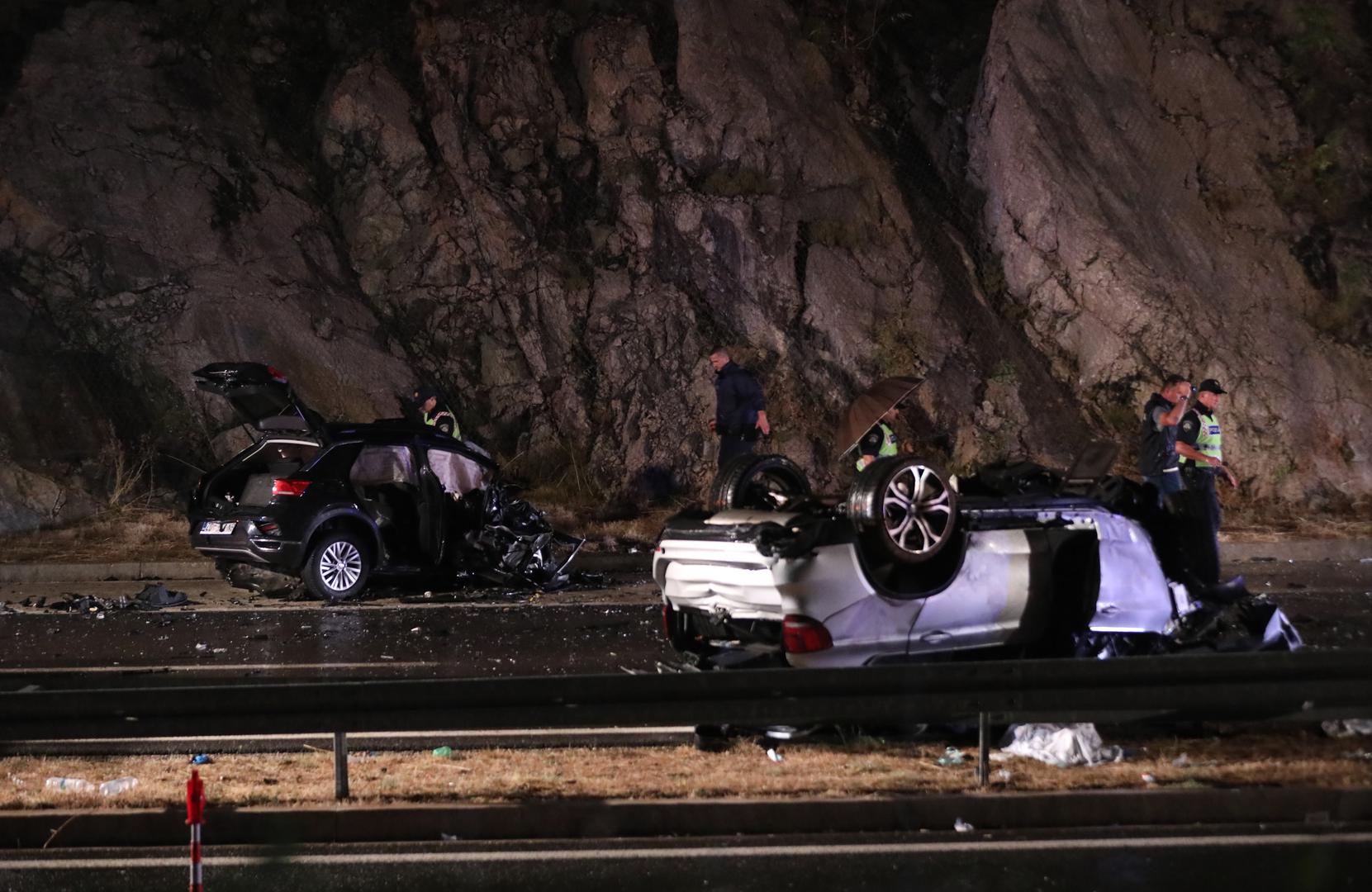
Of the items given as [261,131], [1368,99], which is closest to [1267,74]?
[1368,99]

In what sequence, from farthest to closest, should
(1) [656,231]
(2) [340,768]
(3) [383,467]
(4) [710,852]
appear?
(1) [656,231] → (3) [383,467] → (2) [340,768] → (4) [710,852]

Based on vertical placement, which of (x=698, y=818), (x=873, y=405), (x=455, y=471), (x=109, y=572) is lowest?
(x=698, y=818)

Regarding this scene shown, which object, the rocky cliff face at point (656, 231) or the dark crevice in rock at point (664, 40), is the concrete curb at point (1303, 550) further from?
the dark crevice in rock at point (664, 40)

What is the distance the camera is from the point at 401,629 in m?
12.2

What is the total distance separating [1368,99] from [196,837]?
24.9 m

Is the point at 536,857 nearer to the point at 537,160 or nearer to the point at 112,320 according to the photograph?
the point at 112,320

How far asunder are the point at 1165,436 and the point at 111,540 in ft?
41.6

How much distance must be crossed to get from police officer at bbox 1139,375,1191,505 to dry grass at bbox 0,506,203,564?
10612 mm

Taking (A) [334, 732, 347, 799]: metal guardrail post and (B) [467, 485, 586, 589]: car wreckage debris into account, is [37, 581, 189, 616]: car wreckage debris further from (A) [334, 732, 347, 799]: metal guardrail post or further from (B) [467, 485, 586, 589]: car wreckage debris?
(A) [334, 732, 347, 799]: metal guardrail post

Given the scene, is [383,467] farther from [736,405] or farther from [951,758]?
[951,758]

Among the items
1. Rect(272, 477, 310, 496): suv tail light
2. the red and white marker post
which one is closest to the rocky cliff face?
Rect(272, 477, 310, 496): suv tail light

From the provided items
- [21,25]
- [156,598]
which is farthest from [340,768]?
[21,25]

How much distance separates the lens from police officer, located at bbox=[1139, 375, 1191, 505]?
40.0ft

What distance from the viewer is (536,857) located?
573 centimetres
